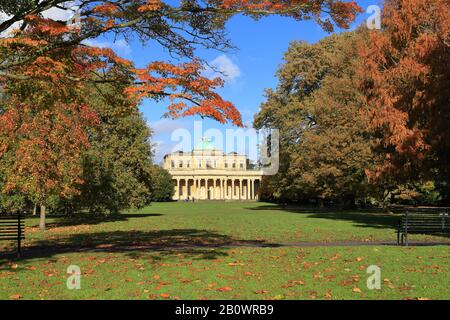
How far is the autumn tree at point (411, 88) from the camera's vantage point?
21.1 metres

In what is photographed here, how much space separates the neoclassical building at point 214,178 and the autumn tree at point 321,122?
8280cm

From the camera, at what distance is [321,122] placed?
43.8 m

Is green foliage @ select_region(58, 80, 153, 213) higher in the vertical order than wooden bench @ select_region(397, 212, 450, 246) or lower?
higher

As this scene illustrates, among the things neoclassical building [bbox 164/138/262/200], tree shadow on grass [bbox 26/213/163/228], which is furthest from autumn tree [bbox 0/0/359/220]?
neoclassical building [bbox 164/138/262/200]

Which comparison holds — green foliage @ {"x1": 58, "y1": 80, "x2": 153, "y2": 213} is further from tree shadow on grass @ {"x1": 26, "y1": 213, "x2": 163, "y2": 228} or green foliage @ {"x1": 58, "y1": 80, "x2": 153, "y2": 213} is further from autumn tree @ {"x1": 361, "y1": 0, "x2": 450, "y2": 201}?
autumn tree @ {"x1": 361, "y1": 0, "x2": 450, "y2": 201}

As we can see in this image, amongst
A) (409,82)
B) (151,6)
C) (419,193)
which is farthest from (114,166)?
(419,193)

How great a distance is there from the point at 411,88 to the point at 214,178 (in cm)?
11920

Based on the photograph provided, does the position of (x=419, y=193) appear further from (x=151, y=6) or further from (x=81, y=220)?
(x=151, y=6)

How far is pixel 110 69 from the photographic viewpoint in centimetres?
1188

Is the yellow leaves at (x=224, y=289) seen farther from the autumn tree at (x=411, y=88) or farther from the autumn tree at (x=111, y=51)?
the autumn tree at (x=411, y=88)

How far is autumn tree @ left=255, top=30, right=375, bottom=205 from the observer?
3997 cm

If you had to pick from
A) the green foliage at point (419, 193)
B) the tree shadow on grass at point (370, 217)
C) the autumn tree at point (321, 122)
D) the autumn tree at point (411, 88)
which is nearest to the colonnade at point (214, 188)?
the green foliage at point (419, 193)

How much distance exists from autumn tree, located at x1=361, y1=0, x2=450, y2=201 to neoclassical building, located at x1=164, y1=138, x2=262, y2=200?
11455cm
